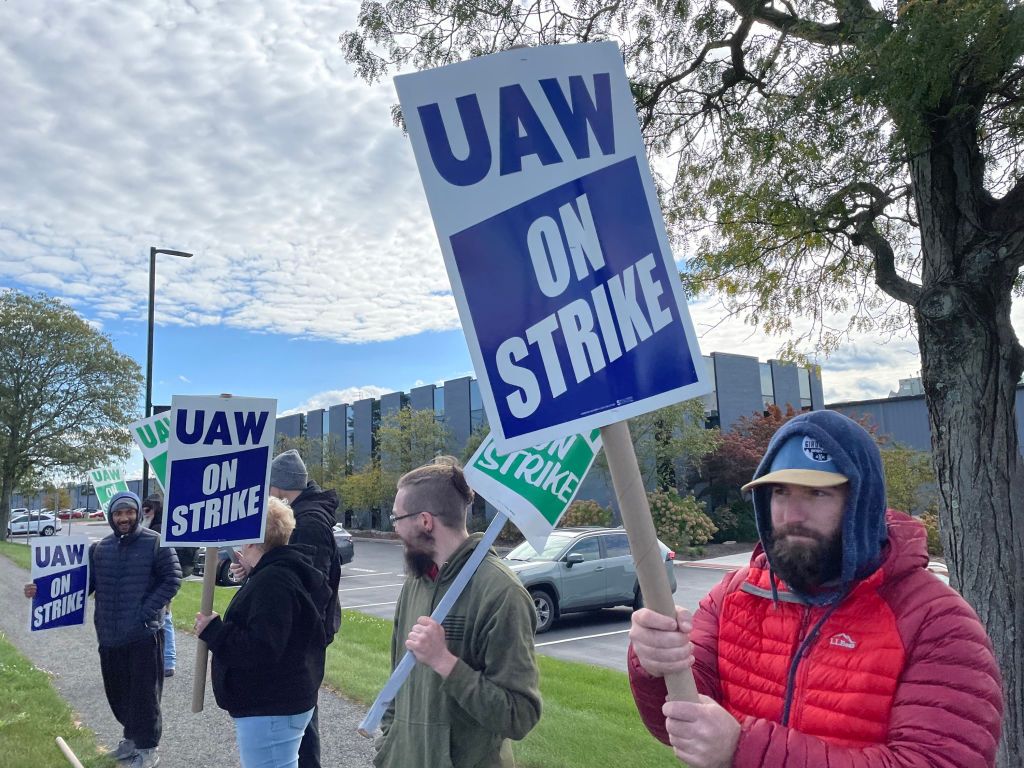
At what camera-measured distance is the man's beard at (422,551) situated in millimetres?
3025

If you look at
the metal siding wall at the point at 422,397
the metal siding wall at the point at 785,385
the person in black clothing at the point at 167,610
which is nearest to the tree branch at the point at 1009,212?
the person in black clothing at the point at 167,610

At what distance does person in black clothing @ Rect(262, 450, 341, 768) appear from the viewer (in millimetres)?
4551

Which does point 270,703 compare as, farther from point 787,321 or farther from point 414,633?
point 787,321

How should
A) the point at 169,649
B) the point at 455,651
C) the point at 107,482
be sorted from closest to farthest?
the point at 455,651 → the point at 169,649 → the point at 107,482

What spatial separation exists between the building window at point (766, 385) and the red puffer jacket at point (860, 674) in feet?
130

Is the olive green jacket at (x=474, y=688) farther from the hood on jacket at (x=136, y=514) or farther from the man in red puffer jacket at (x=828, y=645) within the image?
the hood on jacket at (x=136, y=514)

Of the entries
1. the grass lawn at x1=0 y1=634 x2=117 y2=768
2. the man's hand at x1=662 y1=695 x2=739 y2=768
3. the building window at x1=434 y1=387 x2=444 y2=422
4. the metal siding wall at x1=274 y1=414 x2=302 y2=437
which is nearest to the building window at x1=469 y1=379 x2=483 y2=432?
the building window at x1=434 y1=387 x2=444 y2=422

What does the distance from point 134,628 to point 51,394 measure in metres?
41.2

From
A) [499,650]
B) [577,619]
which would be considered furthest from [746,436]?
[499,650]

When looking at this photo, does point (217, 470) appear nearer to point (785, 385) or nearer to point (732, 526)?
point (732, 526)

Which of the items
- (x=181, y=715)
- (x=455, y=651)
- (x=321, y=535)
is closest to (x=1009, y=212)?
(x=455, y=651)

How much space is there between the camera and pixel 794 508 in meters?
1.85

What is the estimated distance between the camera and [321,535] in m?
4.56

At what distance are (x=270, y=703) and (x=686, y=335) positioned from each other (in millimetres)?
3140
